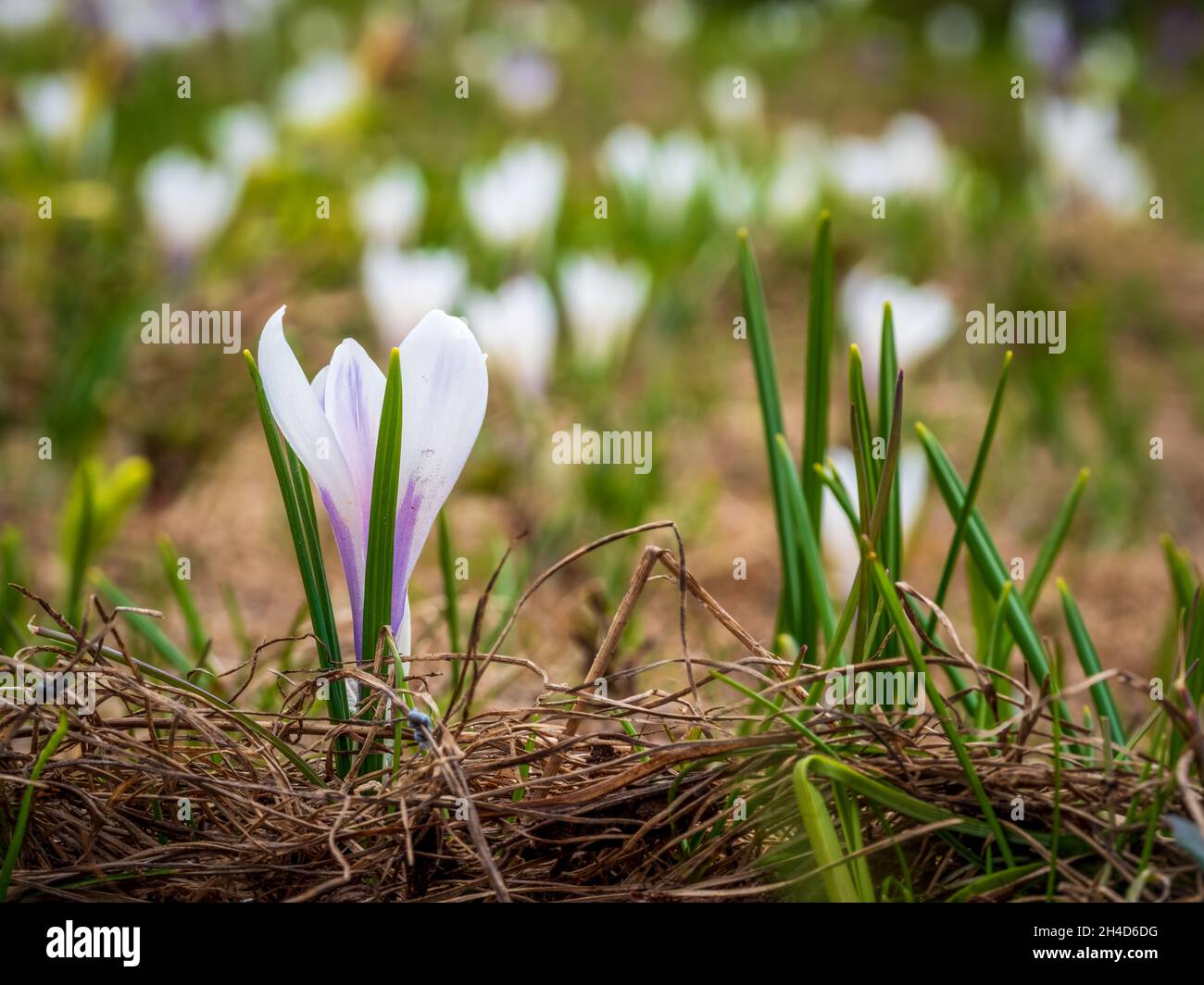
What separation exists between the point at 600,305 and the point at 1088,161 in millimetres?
2179

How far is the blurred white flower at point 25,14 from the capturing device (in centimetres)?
478

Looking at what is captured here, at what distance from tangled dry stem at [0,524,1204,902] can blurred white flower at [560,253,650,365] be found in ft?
5.12

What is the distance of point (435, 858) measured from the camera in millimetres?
726

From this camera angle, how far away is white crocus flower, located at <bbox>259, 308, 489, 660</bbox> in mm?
678

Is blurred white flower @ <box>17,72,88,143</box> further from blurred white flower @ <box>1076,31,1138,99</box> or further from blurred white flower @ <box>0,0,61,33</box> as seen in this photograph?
blurred white flower @ <box>1076,31,1138,99</box>

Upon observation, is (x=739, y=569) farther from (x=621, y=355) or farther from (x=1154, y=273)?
(x=1154, y=273)

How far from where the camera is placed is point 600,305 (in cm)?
229

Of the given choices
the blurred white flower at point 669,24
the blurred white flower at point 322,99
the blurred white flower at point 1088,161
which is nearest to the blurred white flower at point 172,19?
the blurred white flower at point 322,99

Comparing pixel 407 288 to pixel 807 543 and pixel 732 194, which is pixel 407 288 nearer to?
pixel 807 543

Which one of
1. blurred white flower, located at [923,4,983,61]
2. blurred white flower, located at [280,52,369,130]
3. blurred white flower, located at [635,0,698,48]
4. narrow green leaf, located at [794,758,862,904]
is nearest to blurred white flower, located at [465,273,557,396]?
narrow green leaf, located at [794,758,862,904]

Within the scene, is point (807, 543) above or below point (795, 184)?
below

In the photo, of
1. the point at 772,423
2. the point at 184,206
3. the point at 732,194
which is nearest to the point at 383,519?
the point at 772,423

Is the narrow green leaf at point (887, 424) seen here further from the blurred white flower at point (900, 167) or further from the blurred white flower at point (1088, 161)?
the blurred white flower at point (1088, 161)

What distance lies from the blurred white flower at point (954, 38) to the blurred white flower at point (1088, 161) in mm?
3822
